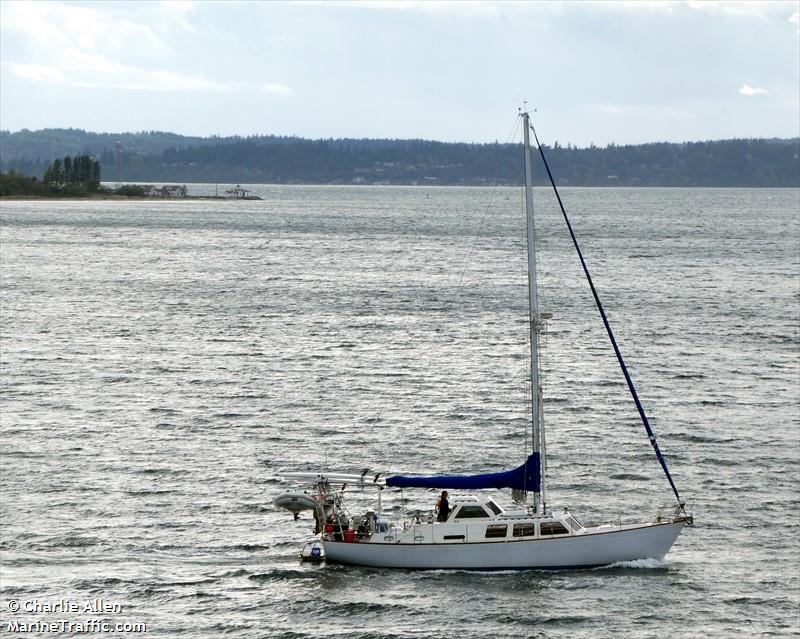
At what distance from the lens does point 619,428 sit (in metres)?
64.9

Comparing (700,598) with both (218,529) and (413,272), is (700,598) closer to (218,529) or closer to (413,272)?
(218,529)

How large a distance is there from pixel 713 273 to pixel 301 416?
9749 cm

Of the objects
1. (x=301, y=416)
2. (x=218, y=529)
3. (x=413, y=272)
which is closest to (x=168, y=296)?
(x=413, y=272)

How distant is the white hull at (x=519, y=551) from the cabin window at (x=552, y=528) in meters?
0.30

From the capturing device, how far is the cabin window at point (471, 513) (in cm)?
4194

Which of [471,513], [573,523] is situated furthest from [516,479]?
[573,523]

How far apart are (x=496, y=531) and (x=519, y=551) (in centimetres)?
101

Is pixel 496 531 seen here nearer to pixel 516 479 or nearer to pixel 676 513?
pixel 516 479

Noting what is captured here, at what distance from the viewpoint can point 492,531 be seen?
42094 mm

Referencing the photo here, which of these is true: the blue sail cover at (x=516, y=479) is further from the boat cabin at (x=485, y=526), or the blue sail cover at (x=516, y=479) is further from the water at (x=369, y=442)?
the water at (x=369, y=442)

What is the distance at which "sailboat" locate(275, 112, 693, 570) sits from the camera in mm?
42031

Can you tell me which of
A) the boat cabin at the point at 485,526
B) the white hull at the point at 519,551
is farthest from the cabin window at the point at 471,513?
the white hull at the point at 519,551

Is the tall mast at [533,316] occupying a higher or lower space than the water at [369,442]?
higher

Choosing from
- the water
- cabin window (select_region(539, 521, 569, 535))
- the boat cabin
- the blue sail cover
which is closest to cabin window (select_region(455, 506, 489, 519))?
the boat cabin
